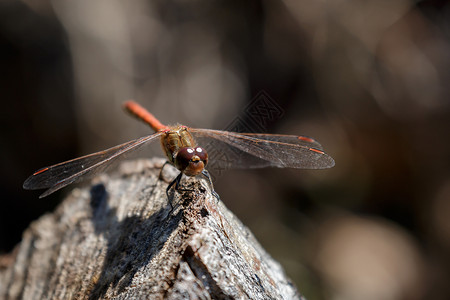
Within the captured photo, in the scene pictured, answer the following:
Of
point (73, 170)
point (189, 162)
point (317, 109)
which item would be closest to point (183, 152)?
point (189, 162)

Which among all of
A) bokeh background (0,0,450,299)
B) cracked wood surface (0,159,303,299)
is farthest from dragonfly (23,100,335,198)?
bokeh background (0,0,450,299)

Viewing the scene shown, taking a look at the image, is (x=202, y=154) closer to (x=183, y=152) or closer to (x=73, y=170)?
(x=183, y=152)

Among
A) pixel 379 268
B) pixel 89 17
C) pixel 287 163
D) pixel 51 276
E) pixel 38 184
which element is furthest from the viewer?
pixel 379 268

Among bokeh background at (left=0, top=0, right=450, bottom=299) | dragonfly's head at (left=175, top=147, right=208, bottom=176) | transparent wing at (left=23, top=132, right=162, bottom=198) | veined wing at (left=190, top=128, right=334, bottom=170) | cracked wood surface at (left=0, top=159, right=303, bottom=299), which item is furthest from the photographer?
bokeh background at (left=0, top=0, right=450, bottom=299)

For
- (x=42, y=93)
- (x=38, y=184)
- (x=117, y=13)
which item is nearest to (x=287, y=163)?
(x=38, y=184)

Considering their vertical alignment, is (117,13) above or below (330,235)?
above

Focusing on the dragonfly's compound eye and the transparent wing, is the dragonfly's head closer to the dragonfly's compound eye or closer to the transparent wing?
the dragonfly's compound eye

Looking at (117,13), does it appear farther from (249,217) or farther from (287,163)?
(287,163)
